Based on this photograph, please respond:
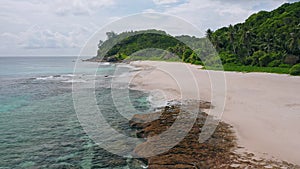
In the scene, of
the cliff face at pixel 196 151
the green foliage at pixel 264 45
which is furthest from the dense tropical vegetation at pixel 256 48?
the cliff face at pixel 196 151

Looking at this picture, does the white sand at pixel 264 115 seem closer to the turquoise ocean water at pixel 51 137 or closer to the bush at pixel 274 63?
the turquoise ocean water at pixel 51 137

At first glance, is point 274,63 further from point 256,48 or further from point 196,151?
point 196,151

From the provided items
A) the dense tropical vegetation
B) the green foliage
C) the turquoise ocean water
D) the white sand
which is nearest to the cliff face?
the white sand

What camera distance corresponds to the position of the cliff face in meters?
8.27

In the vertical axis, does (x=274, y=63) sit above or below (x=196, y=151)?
above

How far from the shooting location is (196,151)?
940 cm

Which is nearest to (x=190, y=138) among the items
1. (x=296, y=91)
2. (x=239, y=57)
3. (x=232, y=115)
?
(x=232, y=115)

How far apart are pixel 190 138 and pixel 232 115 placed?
4.41 m

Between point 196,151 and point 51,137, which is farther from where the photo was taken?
point 51,137

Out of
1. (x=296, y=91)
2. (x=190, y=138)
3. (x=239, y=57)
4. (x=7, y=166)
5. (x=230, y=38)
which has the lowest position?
(x=7, y=166)

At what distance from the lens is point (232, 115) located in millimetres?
13977

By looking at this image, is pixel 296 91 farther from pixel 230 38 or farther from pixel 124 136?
pixel 230 38

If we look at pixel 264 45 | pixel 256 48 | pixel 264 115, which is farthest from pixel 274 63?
pixel 264 115

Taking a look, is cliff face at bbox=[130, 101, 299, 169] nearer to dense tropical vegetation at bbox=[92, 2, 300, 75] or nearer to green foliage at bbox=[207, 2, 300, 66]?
dense tropical vegetation at bbox=[92, 2, 300, 75]
